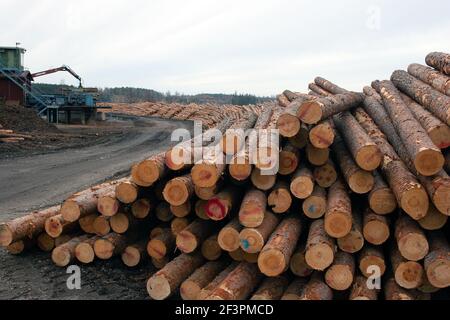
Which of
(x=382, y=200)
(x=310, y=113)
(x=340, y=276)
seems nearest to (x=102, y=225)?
(x=310, y=113)

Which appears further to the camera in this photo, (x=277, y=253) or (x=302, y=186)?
(x=302, y=186)

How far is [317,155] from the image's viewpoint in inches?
243

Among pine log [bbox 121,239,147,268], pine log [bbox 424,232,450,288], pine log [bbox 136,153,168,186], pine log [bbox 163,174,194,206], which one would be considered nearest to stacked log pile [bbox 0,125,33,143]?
pine log [bbox 121,239,147,268]

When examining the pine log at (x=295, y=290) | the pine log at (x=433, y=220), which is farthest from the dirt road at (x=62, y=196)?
the pine log at (x=433, y=220)

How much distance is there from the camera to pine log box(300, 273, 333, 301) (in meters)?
5.20

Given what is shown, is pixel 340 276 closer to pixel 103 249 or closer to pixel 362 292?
pixel 362 292

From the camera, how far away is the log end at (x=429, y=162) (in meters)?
5.17

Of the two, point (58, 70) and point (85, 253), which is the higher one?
point (58, 70)

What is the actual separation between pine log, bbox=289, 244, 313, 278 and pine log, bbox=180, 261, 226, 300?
1082 mm

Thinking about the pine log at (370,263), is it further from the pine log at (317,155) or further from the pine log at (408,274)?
the pine log at (317,155)

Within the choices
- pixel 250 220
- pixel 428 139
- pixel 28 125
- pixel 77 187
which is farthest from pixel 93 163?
pixel 428 139

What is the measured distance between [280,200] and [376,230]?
1.25 metres

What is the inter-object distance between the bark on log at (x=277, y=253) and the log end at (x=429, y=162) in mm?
1728
